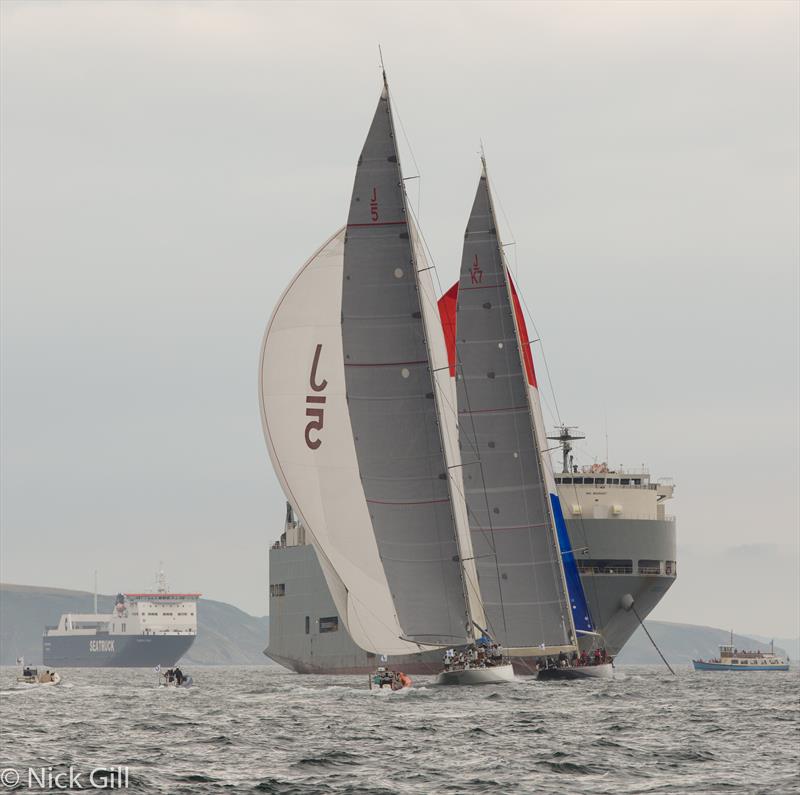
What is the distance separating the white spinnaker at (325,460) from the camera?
5716 centimetres

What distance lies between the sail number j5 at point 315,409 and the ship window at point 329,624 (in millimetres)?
40474

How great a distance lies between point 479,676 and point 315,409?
10772mm

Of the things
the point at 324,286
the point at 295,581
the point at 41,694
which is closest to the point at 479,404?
the point at 324,286

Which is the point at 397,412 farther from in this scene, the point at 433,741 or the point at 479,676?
the point at 433,741

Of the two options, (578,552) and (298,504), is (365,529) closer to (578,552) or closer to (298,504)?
(298,504)

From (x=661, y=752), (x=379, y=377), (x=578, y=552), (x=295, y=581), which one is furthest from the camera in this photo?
(x=295, y=581)

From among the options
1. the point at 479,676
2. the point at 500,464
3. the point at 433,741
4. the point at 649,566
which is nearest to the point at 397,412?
the point at 479,676

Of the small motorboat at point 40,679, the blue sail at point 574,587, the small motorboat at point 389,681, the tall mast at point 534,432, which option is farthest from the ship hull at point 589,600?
the small motorboat at point 40,679

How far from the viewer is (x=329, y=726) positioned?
1786 inches

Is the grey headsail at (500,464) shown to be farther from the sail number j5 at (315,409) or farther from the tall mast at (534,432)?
the sail number j5 at (315,409)

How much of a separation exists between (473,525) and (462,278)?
9.74 metres

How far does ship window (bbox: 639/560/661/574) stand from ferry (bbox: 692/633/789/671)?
64.9 metres

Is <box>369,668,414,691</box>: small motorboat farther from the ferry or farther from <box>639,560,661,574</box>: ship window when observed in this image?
the ferry

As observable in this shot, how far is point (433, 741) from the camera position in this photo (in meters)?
39.8
